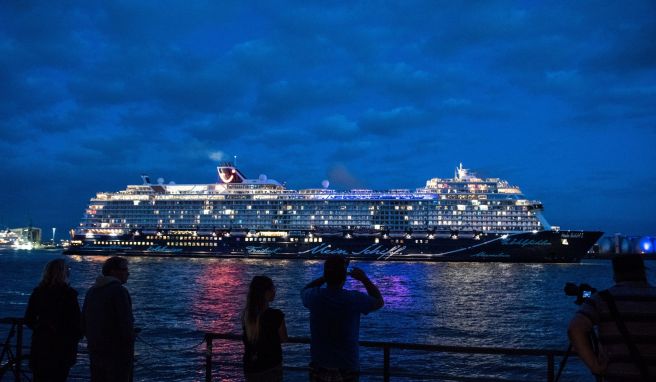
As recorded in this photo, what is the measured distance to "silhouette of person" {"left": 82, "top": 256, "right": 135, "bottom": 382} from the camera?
491 centimetres

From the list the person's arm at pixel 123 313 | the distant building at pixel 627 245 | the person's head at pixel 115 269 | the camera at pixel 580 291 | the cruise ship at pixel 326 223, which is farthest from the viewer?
the cruise ship at pixel 326 223

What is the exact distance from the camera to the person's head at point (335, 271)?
4238mm

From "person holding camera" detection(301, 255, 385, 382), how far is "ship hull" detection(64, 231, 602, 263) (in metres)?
64.4

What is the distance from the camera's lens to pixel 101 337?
4.94m

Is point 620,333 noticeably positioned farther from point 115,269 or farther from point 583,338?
point 115,269

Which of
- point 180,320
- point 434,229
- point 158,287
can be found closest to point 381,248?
point 434,229

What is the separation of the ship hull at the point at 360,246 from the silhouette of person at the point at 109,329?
63.9m

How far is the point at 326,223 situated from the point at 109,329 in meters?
74.4

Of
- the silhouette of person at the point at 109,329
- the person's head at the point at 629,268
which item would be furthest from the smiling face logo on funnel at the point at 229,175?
the person's head at the point at 629,268

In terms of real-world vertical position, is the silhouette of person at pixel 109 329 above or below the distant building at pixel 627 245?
below

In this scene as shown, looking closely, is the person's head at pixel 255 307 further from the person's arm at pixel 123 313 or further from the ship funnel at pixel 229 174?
the ship funnel at pixel 229 174

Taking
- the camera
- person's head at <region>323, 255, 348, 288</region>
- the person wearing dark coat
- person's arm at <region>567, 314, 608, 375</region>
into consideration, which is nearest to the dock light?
the camera

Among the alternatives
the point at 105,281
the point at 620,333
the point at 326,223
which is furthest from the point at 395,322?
the point at 326,223

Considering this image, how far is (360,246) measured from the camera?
2923 inches
